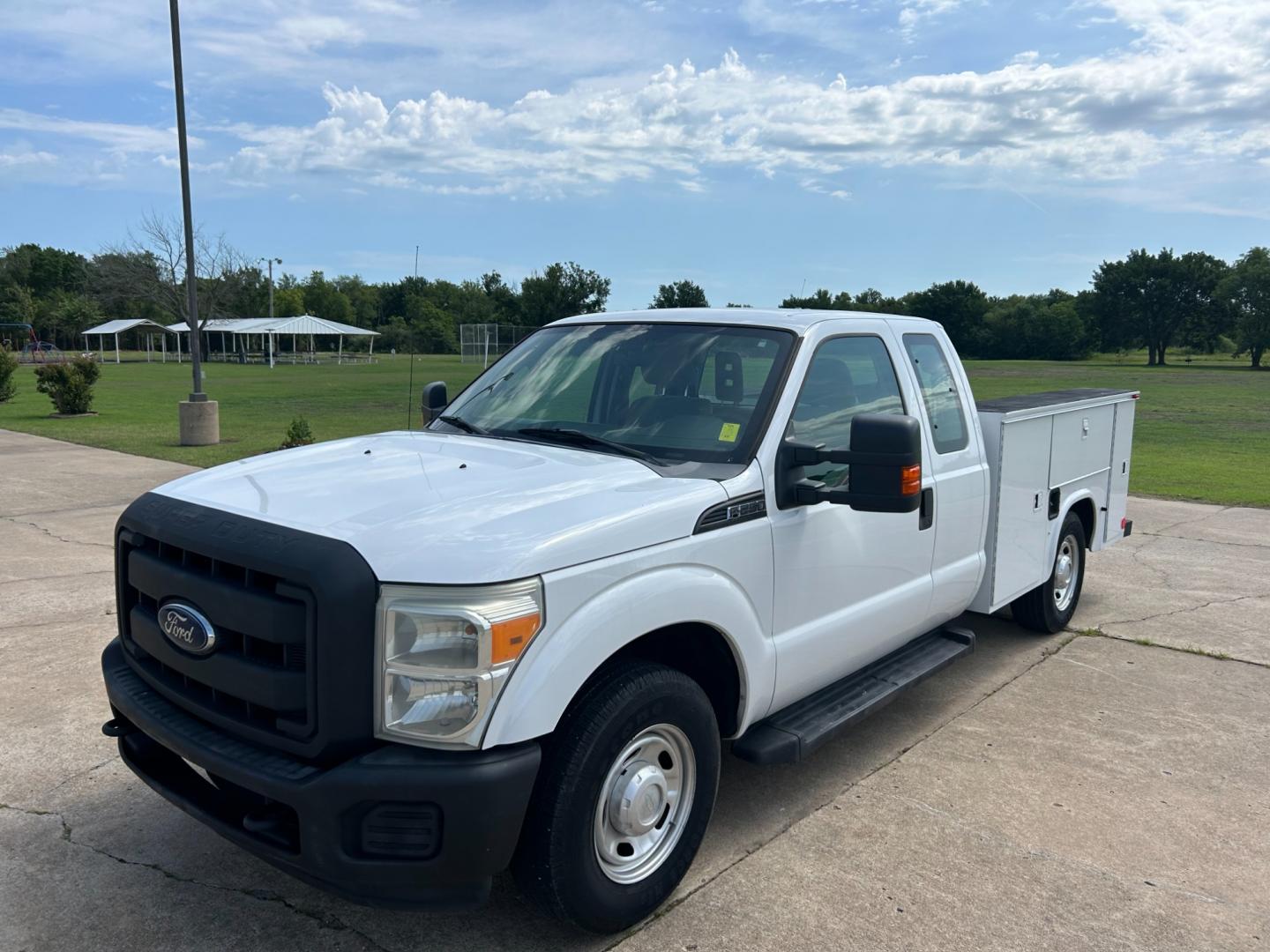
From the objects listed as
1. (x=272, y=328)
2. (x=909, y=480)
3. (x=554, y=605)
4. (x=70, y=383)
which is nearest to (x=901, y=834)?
(x=909, y=480)

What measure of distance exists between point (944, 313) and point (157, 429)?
82.0m

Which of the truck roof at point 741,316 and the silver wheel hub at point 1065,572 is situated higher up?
the truck roof at point 741,316

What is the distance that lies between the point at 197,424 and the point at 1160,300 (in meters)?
98.8

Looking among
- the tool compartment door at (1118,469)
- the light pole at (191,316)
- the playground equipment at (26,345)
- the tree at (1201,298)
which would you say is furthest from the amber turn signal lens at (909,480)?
the tree at (1201,298)

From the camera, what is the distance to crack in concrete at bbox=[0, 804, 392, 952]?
3.10 metres

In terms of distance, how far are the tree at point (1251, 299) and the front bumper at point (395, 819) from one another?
93230 millimetres

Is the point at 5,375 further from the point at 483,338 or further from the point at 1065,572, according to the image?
the point at 1065,572

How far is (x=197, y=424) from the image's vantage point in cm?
1658

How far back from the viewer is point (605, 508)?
2945 millimetres

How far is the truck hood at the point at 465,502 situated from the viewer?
8.58 ft

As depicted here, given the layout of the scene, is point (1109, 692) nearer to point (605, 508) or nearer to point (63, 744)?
point (605, 508)

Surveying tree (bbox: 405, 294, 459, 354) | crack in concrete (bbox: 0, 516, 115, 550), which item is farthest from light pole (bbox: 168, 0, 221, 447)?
crack in concrete (bbox: 0, 516, 115, 550)

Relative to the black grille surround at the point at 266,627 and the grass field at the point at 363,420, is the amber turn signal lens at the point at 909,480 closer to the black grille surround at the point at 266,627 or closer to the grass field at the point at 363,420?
the black grille surround at the point at 266,627

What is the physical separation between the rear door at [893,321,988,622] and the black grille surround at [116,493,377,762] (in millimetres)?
2692
